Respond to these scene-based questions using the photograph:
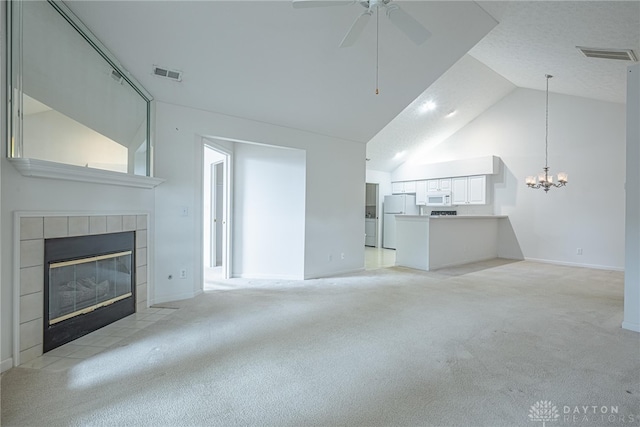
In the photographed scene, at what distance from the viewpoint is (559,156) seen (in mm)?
6723

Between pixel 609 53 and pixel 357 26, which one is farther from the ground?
pixel 609 53

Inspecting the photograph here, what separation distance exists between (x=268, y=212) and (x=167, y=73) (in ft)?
7.85

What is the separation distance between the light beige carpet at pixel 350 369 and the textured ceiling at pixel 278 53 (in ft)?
8.31

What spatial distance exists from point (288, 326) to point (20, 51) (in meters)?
2.92

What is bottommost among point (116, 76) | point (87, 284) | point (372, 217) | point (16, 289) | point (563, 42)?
point (87, 284)

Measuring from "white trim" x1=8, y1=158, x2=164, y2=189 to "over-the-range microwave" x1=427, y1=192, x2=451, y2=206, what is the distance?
707 cm

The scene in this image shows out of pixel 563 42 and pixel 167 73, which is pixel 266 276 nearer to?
pixel 167 73

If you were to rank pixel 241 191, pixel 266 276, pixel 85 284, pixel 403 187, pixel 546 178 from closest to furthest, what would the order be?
pixel 85 284, pixel 266 276, pixel 241 191, pixel 546 178, pixel 403 187

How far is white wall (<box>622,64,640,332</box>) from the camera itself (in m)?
2.99

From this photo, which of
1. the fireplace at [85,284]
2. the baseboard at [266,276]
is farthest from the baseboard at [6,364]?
the baseboard at [266,276]

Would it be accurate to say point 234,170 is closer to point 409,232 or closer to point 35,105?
point 35,105

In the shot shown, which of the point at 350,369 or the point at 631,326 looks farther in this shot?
the point at 631,326

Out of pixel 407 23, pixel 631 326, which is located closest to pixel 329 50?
pixel 407 23
